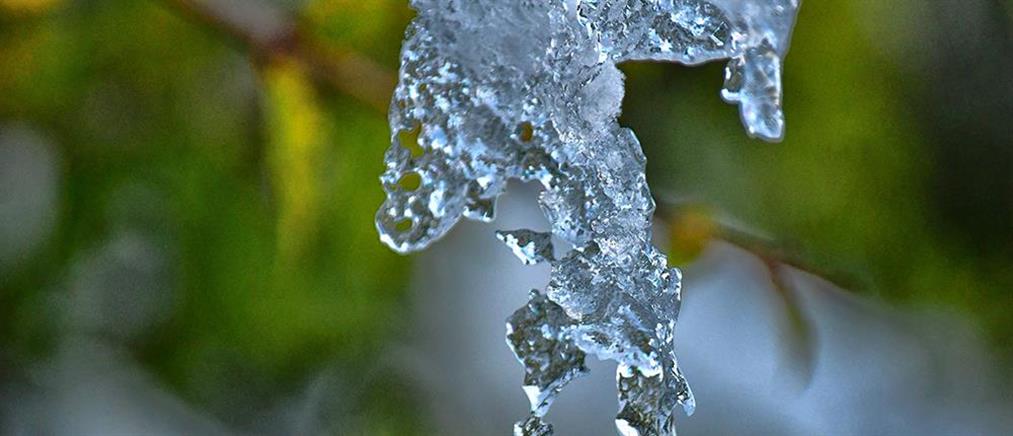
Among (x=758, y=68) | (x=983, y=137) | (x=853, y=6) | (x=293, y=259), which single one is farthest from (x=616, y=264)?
(x=983, y=137)

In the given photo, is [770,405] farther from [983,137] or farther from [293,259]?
[293,259]

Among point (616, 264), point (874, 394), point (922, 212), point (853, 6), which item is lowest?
point (874, 394)

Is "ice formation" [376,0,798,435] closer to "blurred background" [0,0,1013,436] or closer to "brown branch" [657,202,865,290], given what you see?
"brown branch" [657,202,865,290]

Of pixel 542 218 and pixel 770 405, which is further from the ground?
pixel 542 218

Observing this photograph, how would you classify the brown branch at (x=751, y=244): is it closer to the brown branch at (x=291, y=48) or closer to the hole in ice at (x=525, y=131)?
the brown branch at (x=291, y=48)

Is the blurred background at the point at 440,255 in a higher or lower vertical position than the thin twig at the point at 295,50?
lower

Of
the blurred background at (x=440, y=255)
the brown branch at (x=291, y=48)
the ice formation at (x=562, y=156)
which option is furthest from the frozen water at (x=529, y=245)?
the blurred background at (x=440, y=255)
